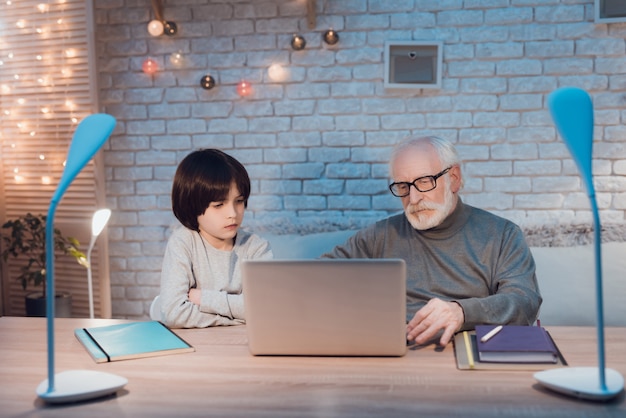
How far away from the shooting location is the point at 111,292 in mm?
3385

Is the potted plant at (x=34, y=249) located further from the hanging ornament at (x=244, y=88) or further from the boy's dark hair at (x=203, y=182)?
the boy's dark hair at (x=203, y=182)

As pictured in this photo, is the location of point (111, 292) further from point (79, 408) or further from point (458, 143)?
point (79, 408)

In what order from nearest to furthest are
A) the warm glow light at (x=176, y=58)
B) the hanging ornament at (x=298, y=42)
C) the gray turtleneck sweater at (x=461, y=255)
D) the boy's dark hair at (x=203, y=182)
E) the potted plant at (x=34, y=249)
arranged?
the boy's dark hair at (x=203, y=182), the gray turtleneck sweater at (x=461, y=255), the hanging ornament at (x=298, y=42), the warm glow light at (x=176, y=58), the potted plant at (x=34, y=249)

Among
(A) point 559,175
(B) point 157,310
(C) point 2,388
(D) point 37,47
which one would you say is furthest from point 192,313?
(D) point 37,47

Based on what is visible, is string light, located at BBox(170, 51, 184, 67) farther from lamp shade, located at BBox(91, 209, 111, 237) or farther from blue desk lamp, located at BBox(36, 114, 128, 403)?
blue desk lamp, located at BBox(36, 114, 128, 403)

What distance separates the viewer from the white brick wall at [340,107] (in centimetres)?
297

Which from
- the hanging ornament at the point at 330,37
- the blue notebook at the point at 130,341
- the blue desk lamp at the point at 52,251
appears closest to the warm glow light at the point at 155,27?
the hanging ornament at the point at 330,37

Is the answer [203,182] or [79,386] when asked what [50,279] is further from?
[203,182]

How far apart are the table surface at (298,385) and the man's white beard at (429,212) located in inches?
23.4

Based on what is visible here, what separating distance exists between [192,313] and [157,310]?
28cm

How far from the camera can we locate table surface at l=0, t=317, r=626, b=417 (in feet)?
3.73

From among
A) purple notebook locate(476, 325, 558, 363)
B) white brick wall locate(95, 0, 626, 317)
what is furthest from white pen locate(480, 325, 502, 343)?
white brick wall locate(95, 0, 626, 317)

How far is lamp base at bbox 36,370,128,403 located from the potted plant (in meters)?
2.05

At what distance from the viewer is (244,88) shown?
316cm
